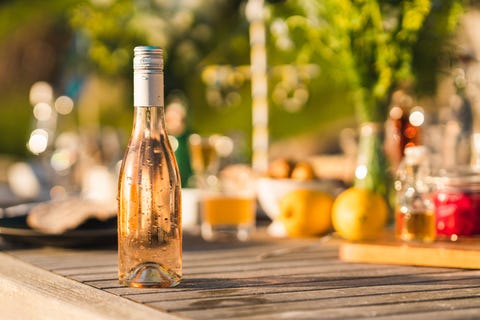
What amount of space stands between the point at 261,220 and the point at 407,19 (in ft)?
3.25

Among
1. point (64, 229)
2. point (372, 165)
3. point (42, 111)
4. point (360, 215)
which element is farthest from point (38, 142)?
point (360, 215)

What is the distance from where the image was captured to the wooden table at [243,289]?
1.53 metres

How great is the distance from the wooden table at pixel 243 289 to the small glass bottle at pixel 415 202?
170mm

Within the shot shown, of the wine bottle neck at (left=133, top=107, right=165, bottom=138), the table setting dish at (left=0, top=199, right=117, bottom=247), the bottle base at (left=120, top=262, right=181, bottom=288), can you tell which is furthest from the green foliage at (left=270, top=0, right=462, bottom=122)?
the bottle base at (left=120, top=262, right=181, bottom=288)

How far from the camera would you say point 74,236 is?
236cm

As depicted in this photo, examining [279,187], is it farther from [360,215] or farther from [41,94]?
[41,94]

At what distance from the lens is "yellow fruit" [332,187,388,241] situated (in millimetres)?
2352

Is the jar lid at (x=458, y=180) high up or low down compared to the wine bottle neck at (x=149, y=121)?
down

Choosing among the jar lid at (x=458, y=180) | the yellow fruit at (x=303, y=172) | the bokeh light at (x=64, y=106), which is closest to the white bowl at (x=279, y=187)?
the yellow fruit at (x=303, y=172)

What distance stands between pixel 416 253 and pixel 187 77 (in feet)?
26.8

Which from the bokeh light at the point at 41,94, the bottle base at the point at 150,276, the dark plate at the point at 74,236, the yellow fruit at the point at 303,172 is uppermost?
the bokeh light at the point at 41,94

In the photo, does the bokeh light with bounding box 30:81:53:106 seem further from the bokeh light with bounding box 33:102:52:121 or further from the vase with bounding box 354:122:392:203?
the vase with bounding box 354:122:392:203

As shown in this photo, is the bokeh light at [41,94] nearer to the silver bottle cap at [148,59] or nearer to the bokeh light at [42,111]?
the bokeh light at [42,111]

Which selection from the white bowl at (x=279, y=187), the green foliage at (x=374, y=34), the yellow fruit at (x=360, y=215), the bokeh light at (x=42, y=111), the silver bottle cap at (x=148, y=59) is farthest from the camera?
the bokeh light at (x=42, y=111)
